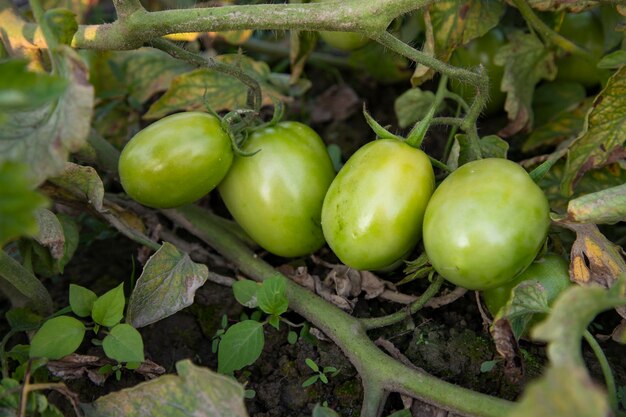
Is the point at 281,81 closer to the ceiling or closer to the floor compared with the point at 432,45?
closer to the floor

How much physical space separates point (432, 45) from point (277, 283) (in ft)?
2.20

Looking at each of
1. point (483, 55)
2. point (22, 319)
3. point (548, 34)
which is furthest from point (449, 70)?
point (22, 319)

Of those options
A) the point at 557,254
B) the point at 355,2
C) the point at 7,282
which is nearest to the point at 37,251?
the point at 7,282

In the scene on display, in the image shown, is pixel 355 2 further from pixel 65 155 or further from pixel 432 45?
pixel 65 155

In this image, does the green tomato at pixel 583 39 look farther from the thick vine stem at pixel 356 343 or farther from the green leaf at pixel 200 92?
the thick vine stem at pixel 356 343

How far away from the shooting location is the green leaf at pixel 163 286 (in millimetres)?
1264

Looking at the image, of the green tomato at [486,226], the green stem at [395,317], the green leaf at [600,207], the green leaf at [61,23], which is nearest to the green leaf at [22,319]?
the green leaf at [61,23]

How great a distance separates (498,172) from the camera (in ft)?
3.83

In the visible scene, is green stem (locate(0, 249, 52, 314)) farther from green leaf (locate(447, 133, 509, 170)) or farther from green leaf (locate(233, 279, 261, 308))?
green leaf (locate(447, 133, 509, 170))

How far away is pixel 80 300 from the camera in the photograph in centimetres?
124

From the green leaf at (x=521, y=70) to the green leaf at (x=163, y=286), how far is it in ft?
2.86

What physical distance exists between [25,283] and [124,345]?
0.28 metres

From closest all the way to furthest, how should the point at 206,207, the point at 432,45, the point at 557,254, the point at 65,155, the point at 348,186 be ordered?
the point at 65,155 < the point at 348,186 < the point at 557,254 < the point at 432,45 < the point at 206,207

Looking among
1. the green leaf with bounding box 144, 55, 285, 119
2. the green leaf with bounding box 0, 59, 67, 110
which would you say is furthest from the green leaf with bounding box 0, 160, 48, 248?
the green leaf with bounding box 144, 55, 285, 119
